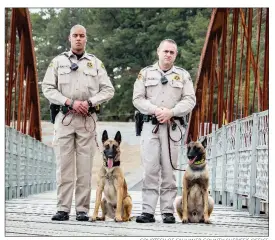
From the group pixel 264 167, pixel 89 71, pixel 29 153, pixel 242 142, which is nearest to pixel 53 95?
pixel 89 71

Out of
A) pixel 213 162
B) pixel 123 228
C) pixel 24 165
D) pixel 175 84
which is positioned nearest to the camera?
pixel 123 228

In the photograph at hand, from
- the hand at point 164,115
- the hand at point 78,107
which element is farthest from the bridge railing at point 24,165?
the hand at point 164,115

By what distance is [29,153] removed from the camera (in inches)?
547

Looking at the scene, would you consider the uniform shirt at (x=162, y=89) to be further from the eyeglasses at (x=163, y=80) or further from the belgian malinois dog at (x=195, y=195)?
the belgian malinois dog at (x=195, y=195)

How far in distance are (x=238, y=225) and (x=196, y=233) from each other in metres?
0.85

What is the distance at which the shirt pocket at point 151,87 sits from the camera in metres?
→ 6.64

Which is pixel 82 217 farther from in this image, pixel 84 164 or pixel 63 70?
pixel 63 70

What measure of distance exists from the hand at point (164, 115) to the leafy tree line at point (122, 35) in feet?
69.7

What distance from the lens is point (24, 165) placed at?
12945mm

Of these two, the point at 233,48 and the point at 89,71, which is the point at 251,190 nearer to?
the point at 89,71

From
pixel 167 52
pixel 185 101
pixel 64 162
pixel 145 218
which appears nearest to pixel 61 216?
pixel 64 162

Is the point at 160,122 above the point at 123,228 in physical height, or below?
above

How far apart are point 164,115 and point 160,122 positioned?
111 millimetres

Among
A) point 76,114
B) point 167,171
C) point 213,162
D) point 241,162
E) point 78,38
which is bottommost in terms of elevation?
point 167,171
